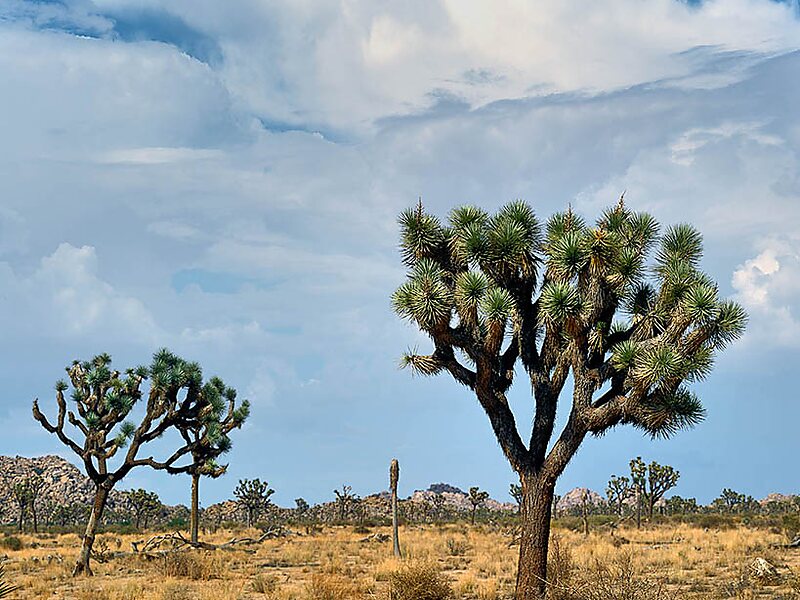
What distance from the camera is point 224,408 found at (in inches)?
1008

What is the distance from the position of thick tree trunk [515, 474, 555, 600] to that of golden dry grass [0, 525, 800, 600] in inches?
39.6

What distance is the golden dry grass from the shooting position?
1766 centimetres

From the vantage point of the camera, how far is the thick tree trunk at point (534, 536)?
14.8 meters

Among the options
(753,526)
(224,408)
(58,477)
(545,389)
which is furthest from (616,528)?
(58,477)

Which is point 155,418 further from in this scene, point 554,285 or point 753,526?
point 753,526

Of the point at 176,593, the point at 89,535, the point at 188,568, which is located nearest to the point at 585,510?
the point at 188,568

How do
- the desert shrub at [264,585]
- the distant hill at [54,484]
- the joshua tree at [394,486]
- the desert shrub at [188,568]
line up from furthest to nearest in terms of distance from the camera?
the distant hill at [54,484] < the joshua tree at [394,486] < the desert shrub at [188,568] < the desert shrub at [264,585]

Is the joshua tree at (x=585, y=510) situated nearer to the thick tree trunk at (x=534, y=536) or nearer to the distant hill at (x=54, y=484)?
the thick tree trunk at (x=534, y=536)

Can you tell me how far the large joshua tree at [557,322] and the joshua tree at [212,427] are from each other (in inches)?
439

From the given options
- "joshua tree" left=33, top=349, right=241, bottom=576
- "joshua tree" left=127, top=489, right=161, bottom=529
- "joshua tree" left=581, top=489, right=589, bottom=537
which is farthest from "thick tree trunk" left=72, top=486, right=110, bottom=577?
"joshua tree" left=127, top=489, right=161, bottom=529

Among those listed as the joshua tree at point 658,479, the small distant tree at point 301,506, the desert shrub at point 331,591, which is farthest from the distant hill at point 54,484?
the desert shrub at point 331,591

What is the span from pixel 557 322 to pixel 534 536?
380cm

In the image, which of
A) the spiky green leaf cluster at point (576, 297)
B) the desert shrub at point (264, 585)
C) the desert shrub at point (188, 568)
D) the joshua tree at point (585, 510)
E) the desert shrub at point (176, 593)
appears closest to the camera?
the spiky green leaf cluster at point (576, 297)

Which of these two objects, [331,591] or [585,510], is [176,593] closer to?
[331,591]
